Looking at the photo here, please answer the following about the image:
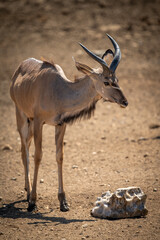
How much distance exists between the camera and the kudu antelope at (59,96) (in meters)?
5.82

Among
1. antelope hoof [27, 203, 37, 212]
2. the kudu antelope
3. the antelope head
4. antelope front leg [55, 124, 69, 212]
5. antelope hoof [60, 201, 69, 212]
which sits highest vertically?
the antelope head

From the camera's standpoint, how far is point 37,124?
6.35 meters

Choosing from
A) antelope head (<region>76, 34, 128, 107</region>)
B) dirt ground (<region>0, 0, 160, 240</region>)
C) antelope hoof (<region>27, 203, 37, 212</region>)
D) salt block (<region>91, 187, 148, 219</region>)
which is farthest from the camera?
antelope hoof (<region>27, 203, 37, 212</region>)

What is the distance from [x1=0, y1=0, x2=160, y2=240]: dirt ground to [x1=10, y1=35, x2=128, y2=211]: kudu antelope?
1.12 feet

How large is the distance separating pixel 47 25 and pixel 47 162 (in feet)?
42.3

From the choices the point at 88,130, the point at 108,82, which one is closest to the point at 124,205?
the point at 108,82

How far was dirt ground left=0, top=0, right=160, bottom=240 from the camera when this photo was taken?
5550 mm

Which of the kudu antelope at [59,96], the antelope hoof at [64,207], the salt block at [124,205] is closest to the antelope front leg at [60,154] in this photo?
the kudu antelope at [59,96]

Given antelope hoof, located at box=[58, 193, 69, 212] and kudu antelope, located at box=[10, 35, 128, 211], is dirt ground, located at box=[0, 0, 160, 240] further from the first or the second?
kudu antelope, located at box=[10, 35, 128, 211]

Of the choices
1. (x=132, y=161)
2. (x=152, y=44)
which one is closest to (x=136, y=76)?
(x=152, y=44)

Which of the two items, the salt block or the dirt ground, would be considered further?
the dirt ground

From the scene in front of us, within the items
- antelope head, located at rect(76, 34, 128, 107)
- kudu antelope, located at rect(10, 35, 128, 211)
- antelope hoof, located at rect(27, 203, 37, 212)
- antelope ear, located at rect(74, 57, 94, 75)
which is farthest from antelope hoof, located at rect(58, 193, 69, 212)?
antelope ear, located at rect(74, 57, 94, 75)

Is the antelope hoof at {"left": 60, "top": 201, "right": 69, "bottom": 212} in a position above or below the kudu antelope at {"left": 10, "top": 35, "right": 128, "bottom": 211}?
below

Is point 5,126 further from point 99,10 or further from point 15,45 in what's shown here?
point 99,10
